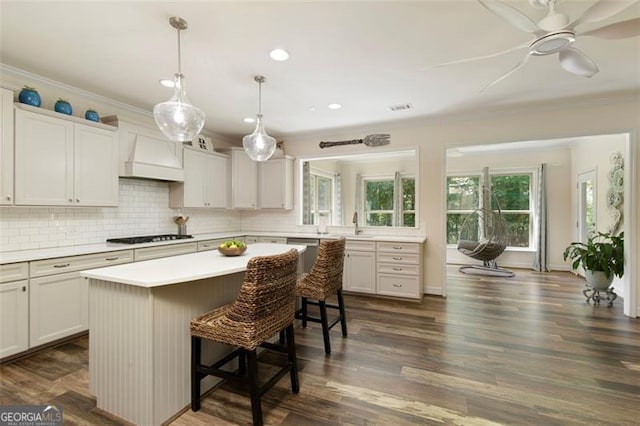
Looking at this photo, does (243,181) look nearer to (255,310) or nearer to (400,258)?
(400,258)

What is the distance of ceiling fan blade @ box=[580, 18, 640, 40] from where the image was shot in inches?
67.1

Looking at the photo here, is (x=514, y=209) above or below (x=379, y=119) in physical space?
below

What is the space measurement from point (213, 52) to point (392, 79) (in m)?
1.73

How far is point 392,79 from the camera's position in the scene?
3.03 m

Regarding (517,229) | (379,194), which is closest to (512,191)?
(517,229)

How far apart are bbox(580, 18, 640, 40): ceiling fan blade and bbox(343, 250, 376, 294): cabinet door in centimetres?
319

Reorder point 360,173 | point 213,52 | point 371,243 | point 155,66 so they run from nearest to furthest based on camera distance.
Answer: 1. point 213,52
2. point 155,66
3. point 371,243
4. point 360,173

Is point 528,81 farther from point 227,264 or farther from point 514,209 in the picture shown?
point 514,209

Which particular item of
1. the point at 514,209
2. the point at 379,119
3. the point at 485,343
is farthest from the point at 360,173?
the point at 485,343

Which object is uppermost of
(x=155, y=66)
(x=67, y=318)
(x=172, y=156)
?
(x=155, y=66)

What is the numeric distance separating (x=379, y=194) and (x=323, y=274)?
14.9ft

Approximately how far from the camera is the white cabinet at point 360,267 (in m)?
4.36

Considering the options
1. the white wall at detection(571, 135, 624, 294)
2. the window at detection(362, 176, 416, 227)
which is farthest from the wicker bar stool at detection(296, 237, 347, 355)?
the white wall at detection(571, 135, 624, 294)

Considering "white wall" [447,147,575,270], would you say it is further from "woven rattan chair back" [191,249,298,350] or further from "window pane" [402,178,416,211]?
"woven rattan chair back" [191,249,298,350]
